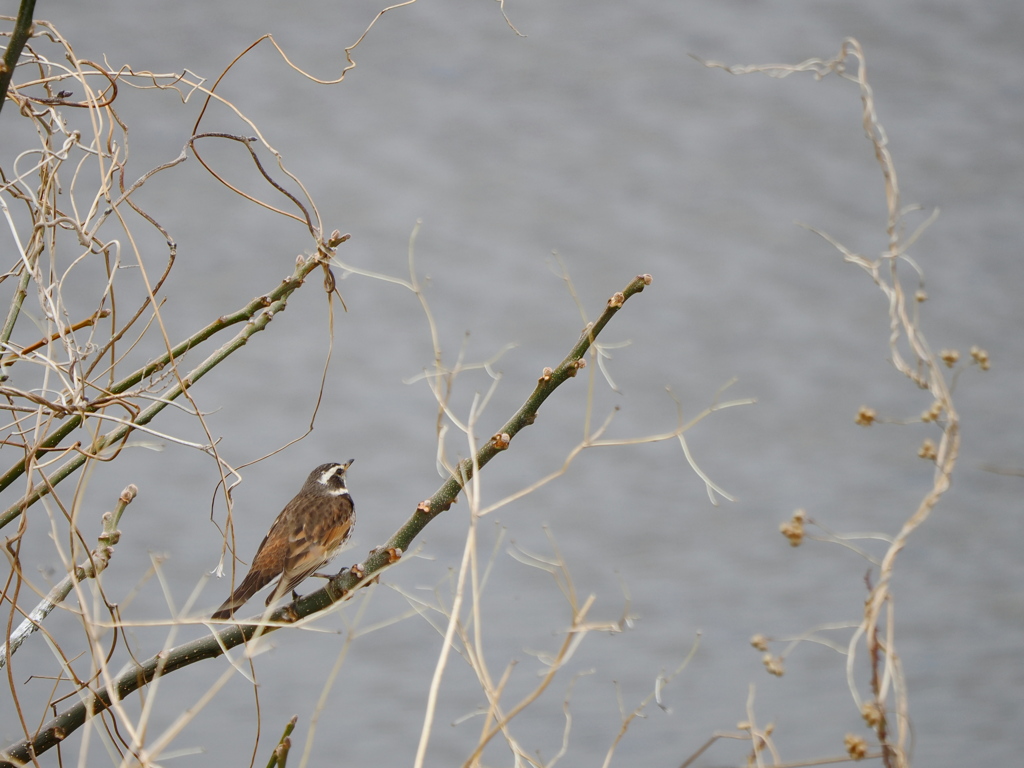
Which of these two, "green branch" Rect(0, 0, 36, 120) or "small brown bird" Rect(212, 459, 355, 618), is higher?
"green branch" Rect(0, 0, 36, 120)

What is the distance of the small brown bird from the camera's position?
2.11m

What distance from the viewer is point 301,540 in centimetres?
216

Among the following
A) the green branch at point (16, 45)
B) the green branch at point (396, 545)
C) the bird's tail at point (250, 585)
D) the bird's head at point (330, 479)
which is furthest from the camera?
the bird's head at point (330, 479)

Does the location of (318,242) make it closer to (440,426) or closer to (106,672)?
(440,426)

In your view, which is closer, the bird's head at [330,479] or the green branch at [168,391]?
the green branch at [168,391]

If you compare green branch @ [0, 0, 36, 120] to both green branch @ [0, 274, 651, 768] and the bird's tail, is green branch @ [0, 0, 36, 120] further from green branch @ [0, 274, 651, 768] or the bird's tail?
the bird's tail

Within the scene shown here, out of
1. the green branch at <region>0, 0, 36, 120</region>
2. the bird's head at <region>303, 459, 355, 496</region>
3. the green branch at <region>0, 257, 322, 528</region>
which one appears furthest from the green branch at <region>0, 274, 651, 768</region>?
the bird's head at <region>303, 459, 355, 496</region>

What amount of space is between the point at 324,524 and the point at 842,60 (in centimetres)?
145

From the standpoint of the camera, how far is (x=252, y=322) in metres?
1.31

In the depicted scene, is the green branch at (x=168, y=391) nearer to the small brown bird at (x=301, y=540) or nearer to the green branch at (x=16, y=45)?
the green branch at (x=16, y=45)

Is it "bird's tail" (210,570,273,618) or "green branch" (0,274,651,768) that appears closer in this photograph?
"green branch" (0,274,651,768)

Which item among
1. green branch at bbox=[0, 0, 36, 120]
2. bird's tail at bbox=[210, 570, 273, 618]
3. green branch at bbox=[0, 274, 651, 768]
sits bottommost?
green branch at bbox=[0, 274, 651, 768]

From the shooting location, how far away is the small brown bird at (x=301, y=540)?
2113 mm

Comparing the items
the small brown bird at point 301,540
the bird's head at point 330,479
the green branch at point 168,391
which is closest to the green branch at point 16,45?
the green branch at point 168,391
